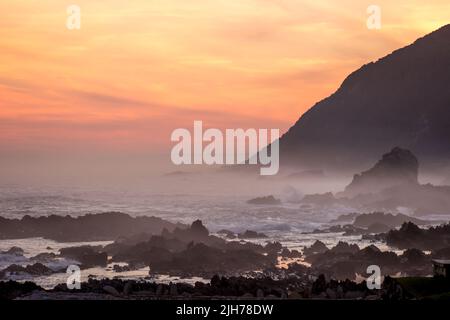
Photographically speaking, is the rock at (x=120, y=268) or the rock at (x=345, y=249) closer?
the rock at (x=120, y=268)

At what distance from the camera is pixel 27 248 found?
208 feet

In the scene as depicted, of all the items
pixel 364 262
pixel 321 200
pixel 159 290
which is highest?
pixel 321 200

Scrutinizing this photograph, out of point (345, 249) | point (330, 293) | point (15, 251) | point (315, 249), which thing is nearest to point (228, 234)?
point (315, 249)

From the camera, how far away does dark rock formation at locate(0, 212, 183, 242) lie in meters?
73.2

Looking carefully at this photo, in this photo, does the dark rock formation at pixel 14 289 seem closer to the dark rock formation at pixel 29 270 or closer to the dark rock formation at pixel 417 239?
the dark rock formation at pixel 29 270

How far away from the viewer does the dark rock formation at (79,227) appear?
7325 cm

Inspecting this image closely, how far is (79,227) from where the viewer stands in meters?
75.1

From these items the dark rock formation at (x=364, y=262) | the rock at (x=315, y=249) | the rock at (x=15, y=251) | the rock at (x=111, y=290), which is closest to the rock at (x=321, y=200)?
the rock at (x=315, y=249)

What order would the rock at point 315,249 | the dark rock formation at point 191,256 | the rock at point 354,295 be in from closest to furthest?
the rock at point 354,295 → the dark rock formation at point 191,256 → the rock at point 315,249

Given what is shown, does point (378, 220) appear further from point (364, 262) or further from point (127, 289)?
point (127, 289)

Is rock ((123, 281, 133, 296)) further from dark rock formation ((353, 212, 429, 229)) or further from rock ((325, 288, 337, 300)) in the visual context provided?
dark rock formation ((353, 212, 429, 229))

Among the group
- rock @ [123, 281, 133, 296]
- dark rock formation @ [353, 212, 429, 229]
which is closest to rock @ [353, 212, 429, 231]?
dark rock formation @ [353, 212, 429, 229]
